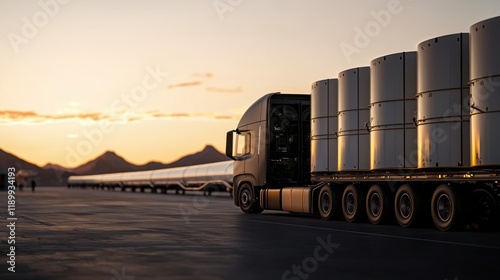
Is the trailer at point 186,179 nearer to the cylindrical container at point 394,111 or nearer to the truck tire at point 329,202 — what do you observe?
the truck tire at point 329,202

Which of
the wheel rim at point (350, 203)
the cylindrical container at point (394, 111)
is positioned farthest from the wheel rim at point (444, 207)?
the wheel rim at point (350, 203)

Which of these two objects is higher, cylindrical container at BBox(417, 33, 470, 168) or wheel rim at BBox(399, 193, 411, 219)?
cylindrical container at BBox(417, 33, 470, 168)

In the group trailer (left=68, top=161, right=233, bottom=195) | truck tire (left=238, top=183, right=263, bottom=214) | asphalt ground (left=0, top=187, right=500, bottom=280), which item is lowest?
asphalt ground (left=0, top=187, right=500, bottom=280)

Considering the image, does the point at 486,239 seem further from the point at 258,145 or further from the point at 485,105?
the point at 258,145

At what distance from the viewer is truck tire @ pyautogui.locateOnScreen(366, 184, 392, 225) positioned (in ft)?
70.1

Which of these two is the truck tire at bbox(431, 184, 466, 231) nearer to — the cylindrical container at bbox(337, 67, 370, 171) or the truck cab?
the cylindrical container at bbox(337, 67, 370, 171)

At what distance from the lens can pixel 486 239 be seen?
1697cm

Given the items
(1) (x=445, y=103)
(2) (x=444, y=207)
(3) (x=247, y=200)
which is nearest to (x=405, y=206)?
(2) (x=444, y=207)

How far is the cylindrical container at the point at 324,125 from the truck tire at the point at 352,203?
155cm

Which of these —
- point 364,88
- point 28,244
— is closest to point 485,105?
point 364,88

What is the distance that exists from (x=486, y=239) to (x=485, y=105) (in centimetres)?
308

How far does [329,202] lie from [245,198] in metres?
6.28

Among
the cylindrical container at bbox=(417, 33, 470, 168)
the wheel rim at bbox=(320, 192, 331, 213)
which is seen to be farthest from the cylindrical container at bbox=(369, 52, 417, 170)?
the wheel rim at bbox=(320, 192, 331, 213)

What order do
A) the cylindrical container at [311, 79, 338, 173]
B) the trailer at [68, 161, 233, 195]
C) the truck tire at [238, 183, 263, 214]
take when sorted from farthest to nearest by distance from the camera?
the trailer at [68, 161, 233, 195]
the truck tire at [238, 183, 263, 214]
the cylindrical container at [311, 79, 338, 173]
